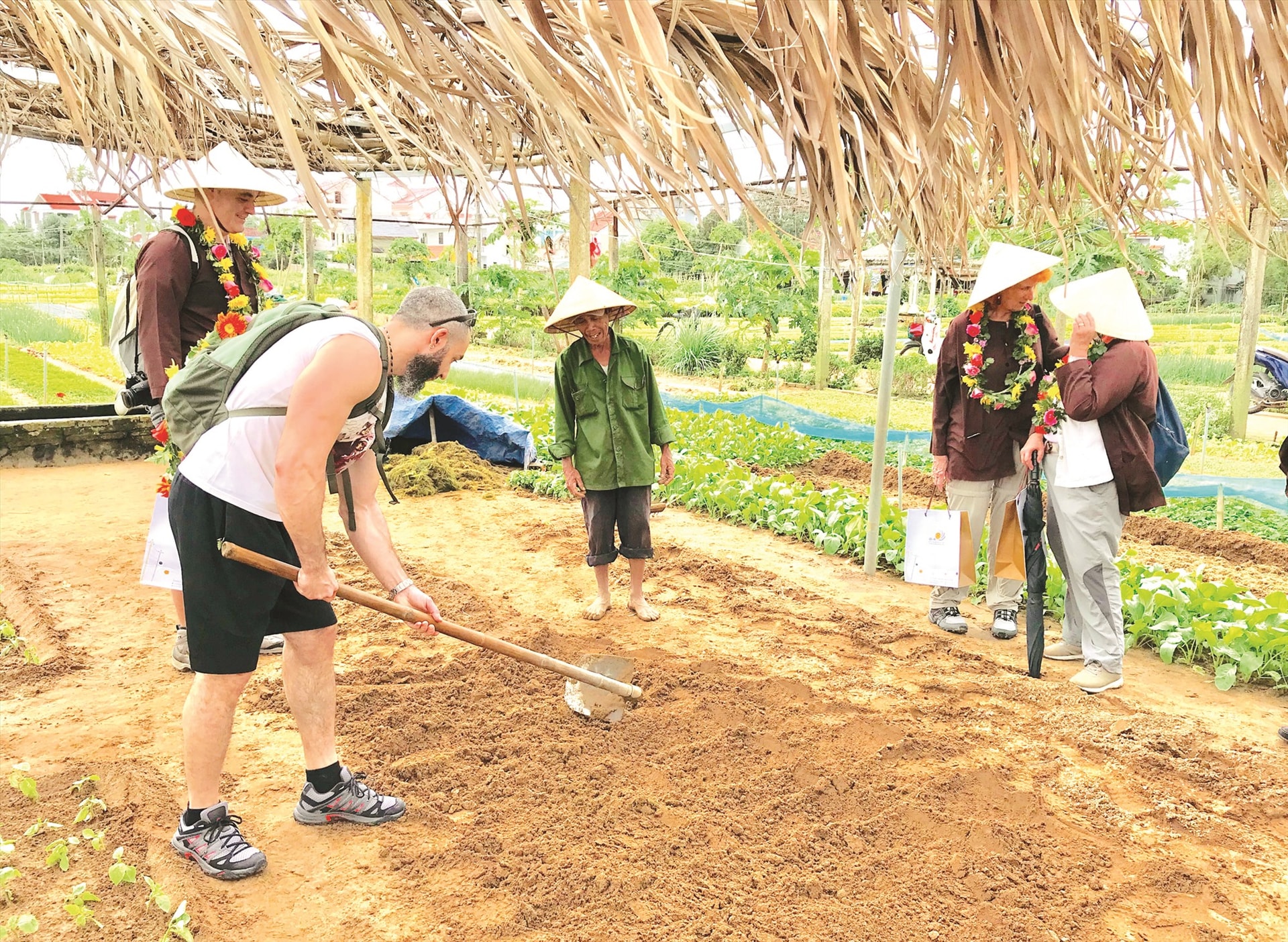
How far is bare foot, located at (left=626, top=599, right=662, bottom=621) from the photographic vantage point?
4.58 m

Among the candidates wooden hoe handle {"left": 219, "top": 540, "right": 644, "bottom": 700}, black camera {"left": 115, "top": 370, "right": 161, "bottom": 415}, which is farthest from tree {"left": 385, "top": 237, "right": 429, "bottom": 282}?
wooden hoe handle {"left": 219, "top": 540, "right": 644, "bottom": 700}

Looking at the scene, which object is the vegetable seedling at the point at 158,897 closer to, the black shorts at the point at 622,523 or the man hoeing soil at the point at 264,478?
the man hoeing soil at the point at 264,478

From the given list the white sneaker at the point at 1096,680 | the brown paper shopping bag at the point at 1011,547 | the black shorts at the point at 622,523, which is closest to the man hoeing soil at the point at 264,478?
the black shorts at the point at 622,523

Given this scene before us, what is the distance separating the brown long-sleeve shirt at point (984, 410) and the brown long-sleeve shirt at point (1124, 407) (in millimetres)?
426

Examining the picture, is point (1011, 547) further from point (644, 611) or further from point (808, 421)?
point (808, 421)

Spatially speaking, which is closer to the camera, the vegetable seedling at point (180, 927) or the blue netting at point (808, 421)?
the vegetable seedling at point (180, 927)

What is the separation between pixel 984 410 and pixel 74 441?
7550mm

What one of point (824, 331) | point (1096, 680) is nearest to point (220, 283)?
point (1096, 680)

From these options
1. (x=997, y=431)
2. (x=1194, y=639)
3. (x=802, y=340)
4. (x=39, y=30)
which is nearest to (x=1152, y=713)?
(x=1194, y=639)

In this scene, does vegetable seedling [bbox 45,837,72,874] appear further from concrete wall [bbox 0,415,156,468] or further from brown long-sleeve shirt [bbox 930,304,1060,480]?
concrete wall [bbox 0,415,156,468]

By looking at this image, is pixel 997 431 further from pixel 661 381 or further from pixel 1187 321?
pixel 661 381

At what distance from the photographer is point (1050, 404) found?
13.1 feet

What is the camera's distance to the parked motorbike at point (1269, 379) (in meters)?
7.83

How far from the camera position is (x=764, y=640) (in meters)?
4.31
